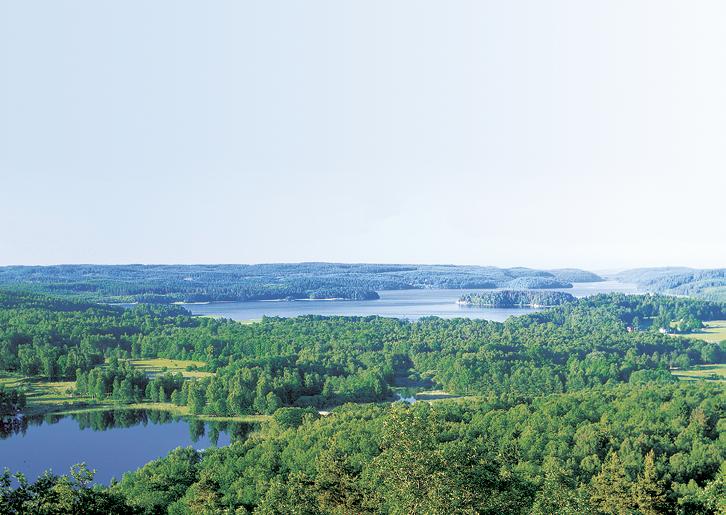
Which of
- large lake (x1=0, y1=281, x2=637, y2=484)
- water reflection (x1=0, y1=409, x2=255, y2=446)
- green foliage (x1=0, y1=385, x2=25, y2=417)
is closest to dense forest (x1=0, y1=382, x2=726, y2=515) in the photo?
water reflection (x1=0, y1=409, x2=255, y2=446)

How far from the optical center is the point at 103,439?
4656cm

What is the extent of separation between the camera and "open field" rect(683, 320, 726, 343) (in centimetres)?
9125

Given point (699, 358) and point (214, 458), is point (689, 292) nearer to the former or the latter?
point (699, 358)

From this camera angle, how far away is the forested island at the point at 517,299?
150 m

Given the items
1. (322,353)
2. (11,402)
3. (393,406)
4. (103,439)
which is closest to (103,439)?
(103,439)

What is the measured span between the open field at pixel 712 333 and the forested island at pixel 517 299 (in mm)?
37578

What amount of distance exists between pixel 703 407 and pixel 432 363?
98.1ft

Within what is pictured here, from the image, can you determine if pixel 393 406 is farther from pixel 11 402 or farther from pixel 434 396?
pixel 11 402

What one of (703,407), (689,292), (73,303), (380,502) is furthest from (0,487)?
(689,292)

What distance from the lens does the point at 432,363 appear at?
6688 centimetres

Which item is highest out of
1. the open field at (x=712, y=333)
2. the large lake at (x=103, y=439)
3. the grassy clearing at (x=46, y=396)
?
A: the open field at (x=712, y=333)

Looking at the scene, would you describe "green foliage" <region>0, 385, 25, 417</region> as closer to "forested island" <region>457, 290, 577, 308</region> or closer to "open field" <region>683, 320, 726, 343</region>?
"open field" <region>683, 320, 726, 343</region>

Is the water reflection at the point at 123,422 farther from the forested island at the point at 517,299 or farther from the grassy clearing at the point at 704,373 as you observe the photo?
the forested island at the point at 517,299

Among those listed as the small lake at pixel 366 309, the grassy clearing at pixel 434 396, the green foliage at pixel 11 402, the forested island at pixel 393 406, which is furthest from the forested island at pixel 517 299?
the green foliage at pixel 11 402
